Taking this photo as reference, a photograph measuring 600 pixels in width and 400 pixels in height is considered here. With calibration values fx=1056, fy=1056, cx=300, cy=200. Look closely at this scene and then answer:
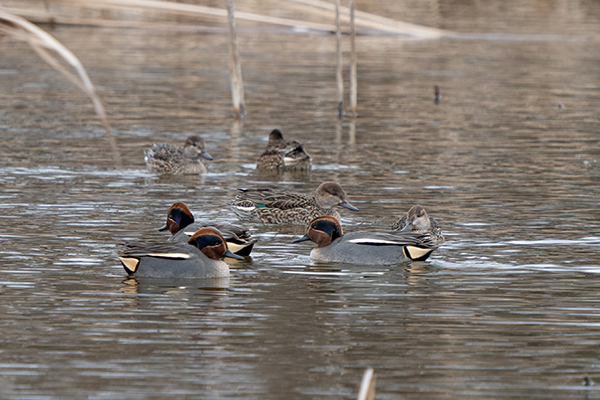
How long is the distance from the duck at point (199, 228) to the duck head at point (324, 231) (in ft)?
2.06

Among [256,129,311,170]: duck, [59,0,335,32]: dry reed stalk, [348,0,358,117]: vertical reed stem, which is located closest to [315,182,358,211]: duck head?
[256,129,311,170]: duck

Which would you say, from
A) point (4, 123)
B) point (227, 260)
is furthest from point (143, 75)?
point (227, 260)

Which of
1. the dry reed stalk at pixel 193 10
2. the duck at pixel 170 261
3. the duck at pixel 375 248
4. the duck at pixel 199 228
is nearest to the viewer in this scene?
the duck at pixel 170 261

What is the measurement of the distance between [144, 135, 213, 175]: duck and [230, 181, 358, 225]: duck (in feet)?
12.8

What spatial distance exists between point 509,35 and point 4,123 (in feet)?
93.8

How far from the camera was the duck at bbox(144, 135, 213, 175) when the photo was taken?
17.1 meters

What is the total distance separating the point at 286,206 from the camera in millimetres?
13258

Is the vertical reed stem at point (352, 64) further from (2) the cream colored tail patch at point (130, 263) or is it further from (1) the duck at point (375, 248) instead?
(2) the cream colored tail patch at point (130, 263)

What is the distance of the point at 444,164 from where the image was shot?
17859mm

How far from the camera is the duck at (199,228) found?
10.7 meters

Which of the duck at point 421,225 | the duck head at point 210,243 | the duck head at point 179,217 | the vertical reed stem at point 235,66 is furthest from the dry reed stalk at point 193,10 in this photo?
the duck head at point 210,243

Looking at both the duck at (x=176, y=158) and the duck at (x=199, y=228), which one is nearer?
the duck at (x=199, y=228)

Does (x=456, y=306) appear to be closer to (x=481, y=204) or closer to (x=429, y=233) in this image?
(x=429, y=233)

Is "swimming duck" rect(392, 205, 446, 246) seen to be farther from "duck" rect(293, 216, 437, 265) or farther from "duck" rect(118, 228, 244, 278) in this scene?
"duck" rect(118, 228, 244, 278)
